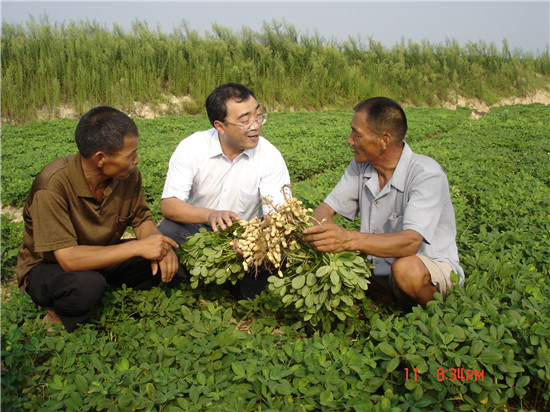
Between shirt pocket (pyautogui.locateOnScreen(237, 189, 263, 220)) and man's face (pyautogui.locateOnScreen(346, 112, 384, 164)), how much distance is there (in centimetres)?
110

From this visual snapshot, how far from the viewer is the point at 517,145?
9062mm

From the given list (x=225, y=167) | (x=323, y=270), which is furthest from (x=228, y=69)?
(x=323, y=270)

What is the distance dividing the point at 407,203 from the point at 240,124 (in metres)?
1.49

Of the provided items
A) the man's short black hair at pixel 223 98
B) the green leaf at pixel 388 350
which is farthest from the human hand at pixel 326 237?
the man's short black hair at pixel 223 98

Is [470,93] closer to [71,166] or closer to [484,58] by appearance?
[484,58]

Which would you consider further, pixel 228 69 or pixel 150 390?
pixel 228 69

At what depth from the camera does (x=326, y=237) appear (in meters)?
2.52

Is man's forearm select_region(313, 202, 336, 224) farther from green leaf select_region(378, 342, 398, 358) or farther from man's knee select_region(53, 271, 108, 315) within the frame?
man's knee select_region(53, 271, 108, 315)

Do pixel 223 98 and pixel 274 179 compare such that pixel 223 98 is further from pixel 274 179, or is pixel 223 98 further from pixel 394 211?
pixel 394 211

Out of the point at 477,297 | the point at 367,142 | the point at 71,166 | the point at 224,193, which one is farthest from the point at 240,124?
the point at 477,297

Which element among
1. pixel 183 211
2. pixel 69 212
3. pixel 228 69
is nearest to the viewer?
pixel 69 212

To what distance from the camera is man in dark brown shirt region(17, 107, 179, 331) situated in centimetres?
272

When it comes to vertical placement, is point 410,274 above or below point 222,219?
below

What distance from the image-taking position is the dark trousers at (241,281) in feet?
11.1
